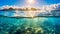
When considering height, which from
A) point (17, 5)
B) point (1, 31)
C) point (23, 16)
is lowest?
point (1, 31)

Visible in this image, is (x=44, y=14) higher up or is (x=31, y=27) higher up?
(x=44, y=14)

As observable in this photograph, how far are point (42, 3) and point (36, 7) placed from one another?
3.0 inches

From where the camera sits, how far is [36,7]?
1167mm

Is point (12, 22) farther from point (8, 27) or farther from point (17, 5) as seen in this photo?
point (17, 5)

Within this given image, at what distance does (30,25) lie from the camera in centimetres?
115

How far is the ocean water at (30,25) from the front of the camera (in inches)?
45.1

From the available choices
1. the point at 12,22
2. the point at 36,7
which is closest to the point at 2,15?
the point at 12,22

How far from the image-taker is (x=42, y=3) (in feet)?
3.86

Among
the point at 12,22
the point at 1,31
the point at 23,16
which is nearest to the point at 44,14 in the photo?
the point at 23,16

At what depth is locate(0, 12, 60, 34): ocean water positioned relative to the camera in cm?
115

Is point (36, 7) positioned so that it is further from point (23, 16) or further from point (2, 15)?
point (2, 15)

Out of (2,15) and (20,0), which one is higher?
(20,0)

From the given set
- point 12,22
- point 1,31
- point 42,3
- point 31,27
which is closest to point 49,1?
point 42,3

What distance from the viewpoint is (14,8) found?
1177mm
